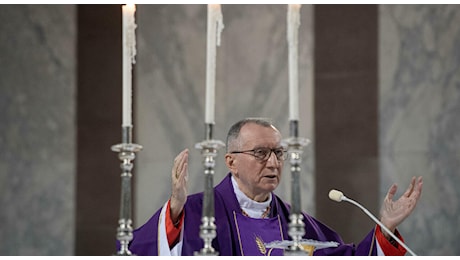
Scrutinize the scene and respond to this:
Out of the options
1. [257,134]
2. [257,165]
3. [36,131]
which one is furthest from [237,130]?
[36,131]

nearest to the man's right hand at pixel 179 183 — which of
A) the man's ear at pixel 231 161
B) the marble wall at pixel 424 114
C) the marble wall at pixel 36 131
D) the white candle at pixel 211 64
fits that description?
the white candle at pixel 211 64

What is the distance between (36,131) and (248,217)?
2.95 metres

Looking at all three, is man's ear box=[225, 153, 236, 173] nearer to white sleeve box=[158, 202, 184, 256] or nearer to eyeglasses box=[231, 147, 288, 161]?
eyeglasses box=[231, 147, 288, 161]

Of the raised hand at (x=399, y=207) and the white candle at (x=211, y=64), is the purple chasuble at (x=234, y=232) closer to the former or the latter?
the raised hand at (x=399, y=207)

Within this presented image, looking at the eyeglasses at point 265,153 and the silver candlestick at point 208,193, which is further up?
the eyeglasses at point 265,153

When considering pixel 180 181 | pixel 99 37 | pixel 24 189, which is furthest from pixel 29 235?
pixel 180 181

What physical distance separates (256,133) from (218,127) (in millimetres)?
2243

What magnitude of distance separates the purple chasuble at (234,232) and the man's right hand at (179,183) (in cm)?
14

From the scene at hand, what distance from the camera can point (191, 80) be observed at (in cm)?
776

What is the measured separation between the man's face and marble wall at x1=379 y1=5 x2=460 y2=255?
1861 mm

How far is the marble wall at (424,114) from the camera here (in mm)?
6836

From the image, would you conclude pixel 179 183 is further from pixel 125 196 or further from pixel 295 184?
pixel 295 184

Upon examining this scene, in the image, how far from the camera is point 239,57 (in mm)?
7684

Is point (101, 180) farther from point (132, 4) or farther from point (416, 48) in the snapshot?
point (132, 4)
